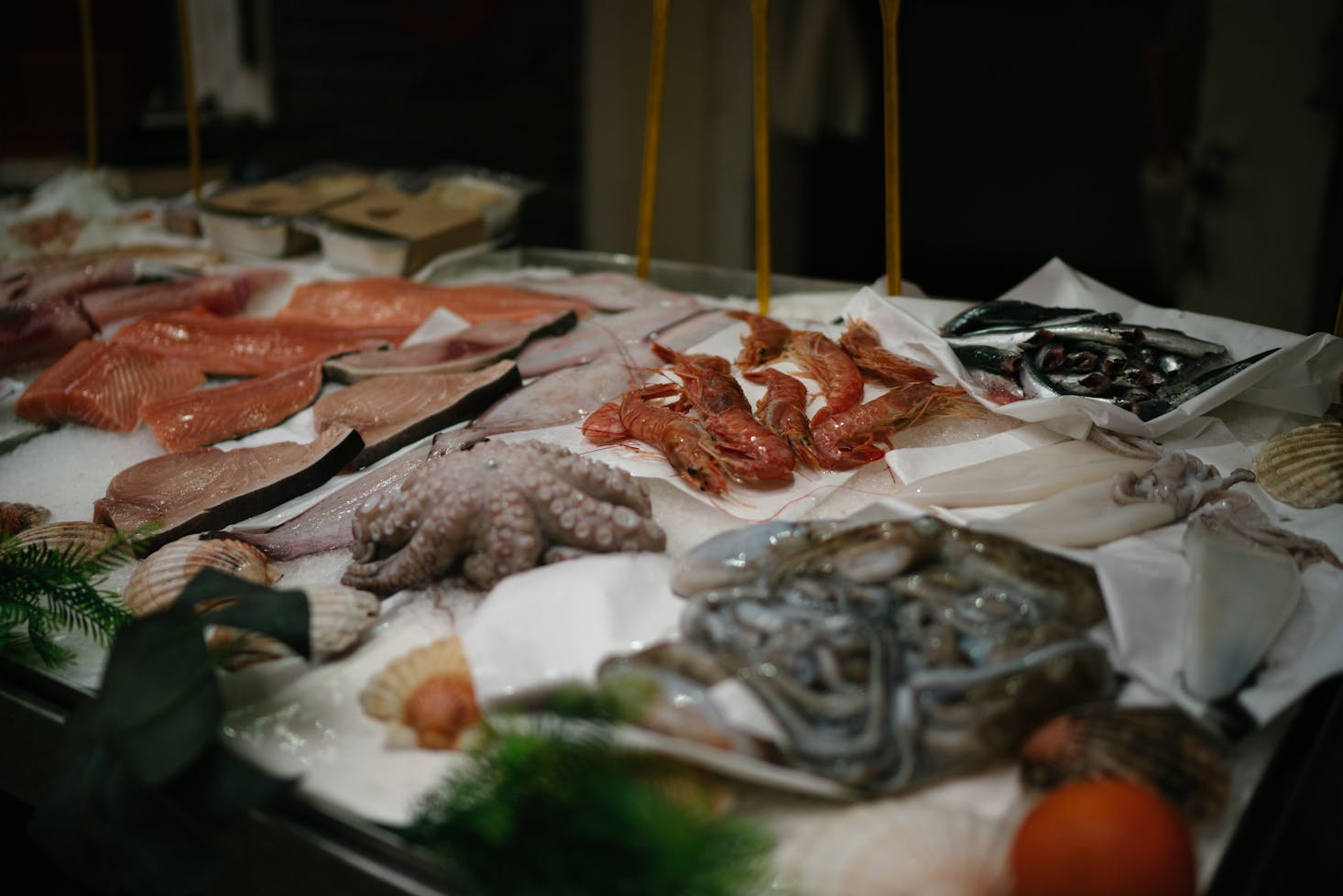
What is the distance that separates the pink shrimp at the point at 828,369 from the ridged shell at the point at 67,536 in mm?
1427

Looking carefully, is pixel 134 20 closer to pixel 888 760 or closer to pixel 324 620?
pixel 324 620

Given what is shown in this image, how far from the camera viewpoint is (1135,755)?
3.94 ft

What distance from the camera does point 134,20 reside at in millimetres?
6258

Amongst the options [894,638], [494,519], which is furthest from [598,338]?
[894,638]

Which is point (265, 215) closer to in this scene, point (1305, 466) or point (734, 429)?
point (734, 429)

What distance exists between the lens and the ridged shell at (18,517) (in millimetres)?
2059

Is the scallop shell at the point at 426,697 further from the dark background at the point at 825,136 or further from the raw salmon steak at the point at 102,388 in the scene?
the dark background at the point at 825,136

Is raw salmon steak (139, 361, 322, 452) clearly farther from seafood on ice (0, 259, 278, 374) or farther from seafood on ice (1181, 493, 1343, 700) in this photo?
seafood on ice (1181, 493, 1343, 700)

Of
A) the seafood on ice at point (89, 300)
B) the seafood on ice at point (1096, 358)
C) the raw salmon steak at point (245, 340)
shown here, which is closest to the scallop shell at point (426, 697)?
the seafood on ice at point (1096, 358)

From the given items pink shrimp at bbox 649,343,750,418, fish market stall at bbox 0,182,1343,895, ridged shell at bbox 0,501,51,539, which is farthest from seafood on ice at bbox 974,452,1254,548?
ridged shell at bbox 0,501,51,539

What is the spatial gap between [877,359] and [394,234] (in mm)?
2009

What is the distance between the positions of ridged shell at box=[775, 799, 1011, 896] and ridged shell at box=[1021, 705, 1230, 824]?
102 millimetres

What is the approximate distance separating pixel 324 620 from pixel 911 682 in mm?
884

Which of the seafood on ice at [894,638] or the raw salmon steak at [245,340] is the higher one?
the raw salmon steak at [245,340]
